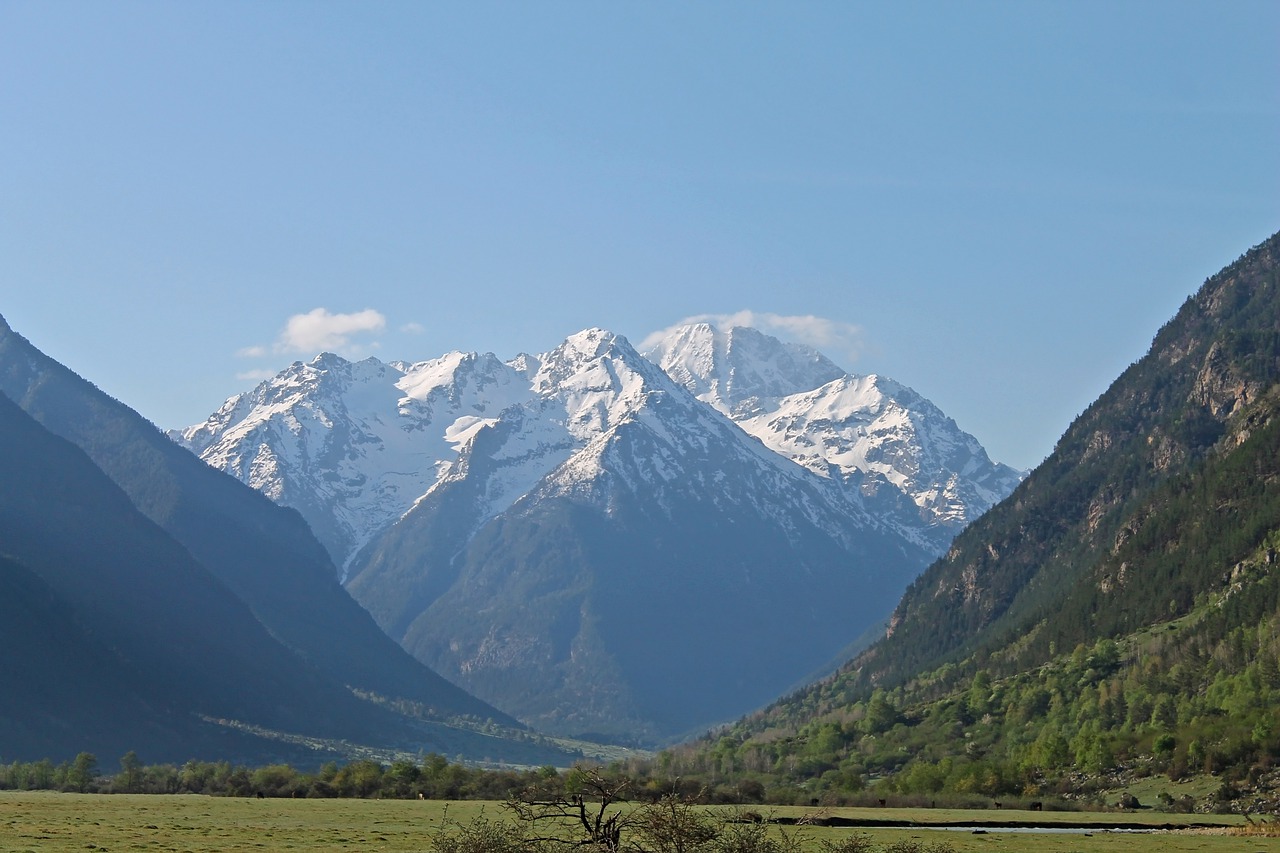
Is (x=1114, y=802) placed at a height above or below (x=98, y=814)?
above

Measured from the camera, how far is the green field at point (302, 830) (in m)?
92.5

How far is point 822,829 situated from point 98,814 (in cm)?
5904

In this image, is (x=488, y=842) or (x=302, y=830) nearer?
(x=488, y=842)

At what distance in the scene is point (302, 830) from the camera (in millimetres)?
107938

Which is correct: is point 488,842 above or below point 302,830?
above

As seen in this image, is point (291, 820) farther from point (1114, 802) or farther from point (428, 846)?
point (1114, 802)

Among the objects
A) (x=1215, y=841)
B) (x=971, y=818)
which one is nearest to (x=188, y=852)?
(x=1215, y=841)

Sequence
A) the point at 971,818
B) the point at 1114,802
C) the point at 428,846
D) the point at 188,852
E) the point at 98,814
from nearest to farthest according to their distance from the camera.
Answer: the point at 188,852, the point at 428,846, the point at 98,814, the point at 971,818, the point at 1114,802

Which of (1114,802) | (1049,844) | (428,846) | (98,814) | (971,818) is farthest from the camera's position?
(1114,802)

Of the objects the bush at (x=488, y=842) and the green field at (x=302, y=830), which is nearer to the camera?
the bush at (x=488, y=842)

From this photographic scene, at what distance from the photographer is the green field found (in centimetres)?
9246

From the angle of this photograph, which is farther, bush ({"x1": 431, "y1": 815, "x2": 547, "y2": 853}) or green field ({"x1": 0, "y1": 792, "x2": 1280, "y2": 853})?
green field ({"x1": 0, "y1": 792, "x2": 1280, "y2": 853})

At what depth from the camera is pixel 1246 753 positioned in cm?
19988

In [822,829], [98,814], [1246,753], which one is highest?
[1246,753]
